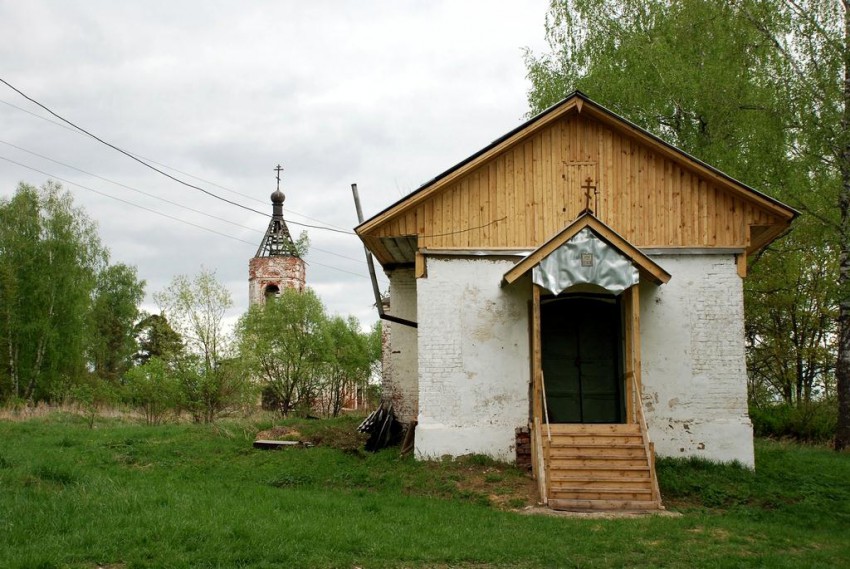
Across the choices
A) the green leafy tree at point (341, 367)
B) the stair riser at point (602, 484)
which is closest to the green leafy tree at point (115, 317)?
the green leafy tree at point (341, 367)

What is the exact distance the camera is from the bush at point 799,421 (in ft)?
63.5

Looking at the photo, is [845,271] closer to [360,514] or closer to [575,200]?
[575,200]

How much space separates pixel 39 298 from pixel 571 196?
27.4 meters

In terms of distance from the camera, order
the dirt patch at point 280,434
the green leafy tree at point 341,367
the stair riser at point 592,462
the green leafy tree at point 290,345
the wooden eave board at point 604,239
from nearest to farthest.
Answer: the stair riser at point 592,462 → the wooden eave board at point 604,239 → the dirt patch at point 280,434 → the green leafy tree at point 290,345 → the green leafy tree at point 341,367

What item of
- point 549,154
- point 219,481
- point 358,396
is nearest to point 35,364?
point 358,396

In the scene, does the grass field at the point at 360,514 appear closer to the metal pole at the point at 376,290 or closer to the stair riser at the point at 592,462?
the stair riser at the point at 592,462

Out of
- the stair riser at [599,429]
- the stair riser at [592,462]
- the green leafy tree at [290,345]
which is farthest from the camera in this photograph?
the green leafy tree at [290,345]

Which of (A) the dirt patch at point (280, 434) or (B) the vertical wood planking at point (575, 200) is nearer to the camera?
(B) the vertical wood planking at point (575, 200)

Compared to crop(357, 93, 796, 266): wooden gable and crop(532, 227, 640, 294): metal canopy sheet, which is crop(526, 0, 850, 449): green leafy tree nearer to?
crop(357, 93, 796, 266): wooden gable

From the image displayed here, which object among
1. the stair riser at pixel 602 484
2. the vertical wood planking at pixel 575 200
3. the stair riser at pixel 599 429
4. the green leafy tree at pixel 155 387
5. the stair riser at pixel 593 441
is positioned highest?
the vertical wood planking at pixel 575 200

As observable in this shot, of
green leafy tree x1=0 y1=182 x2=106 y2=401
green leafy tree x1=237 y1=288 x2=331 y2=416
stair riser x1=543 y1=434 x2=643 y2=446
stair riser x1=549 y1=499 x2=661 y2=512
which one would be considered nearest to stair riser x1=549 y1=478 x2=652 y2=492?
stair riser x1=549 y1=499 x2=661 y2=512

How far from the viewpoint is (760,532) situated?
899 cm

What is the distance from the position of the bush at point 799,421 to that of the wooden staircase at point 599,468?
403 inches

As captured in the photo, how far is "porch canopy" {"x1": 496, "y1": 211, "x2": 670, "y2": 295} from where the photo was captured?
11.9 metres
